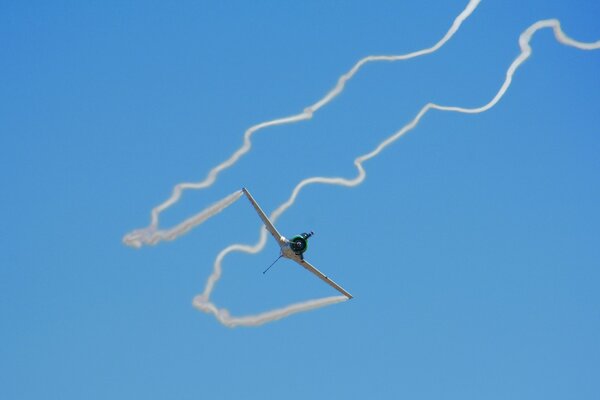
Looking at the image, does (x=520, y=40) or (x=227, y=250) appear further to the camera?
(x=227, y=250)

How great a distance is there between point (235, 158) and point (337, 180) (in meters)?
7.21

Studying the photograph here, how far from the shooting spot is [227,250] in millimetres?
110500

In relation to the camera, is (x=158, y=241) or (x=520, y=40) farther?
(x=158, y=241)

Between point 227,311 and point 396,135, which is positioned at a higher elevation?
point 396,135

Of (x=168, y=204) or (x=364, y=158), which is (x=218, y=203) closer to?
(x=168, y=204)

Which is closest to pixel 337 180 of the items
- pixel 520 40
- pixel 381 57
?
pixel 381 57

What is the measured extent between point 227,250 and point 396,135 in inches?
590

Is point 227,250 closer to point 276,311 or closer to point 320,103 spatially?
point 276,311

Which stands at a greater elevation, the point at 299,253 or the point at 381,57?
the point at 381,57

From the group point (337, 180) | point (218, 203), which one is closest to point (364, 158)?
point (337, 180)

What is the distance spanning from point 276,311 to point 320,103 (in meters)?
16.2

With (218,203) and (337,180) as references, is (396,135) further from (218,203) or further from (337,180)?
(218,203)

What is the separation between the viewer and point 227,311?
367ft

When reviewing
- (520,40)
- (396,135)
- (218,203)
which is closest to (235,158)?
(218,203)
